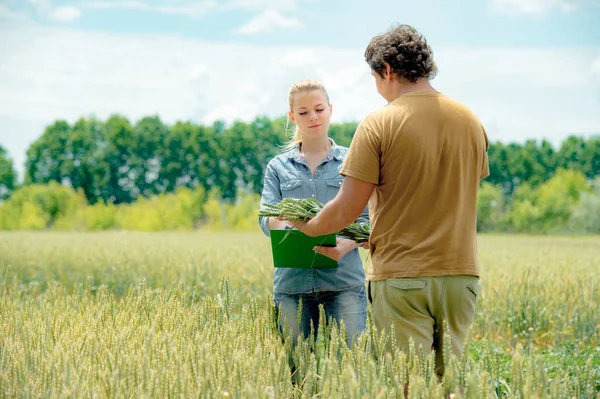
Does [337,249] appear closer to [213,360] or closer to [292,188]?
[292,188]

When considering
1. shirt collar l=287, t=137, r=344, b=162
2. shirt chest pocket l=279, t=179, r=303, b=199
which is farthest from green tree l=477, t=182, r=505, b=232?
shirt chest pocket l=279, t=179, r=303, b=199

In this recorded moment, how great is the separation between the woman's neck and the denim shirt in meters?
0.04

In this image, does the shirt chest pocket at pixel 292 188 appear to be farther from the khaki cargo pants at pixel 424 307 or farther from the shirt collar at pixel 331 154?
the khaki cargo pants at pixel 424 307

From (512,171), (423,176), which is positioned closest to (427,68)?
(423,176)

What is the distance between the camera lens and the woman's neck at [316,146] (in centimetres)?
387

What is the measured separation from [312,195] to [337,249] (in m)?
0.50

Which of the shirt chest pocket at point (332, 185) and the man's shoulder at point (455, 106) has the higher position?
the man's shoulder at point (455, 106)

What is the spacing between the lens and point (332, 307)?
12.5 feet

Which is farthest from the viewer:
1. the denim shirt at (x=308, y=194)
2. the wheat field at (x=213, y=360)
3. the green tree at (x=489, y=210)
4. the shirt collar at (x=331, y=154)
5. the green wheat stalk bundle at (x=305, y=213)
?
the green tree at (x=489, y=210)

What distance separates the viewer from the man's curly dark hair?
9.32 ft

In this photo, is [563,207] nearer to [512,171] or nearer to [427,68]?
[512,171]

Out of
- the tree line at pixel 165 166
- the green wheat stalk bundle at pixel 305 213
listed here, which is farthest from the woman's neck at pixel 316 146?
the tree line at pixel 165 166

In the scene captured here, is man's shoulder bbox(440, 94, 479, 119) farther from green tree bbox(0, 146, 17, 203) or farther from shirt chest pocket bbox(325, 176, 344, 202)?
green tree bbox(0, 146, 17, 203)

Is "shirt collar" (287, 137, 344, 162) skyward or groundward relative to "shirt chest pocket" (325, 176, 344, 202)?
skyward
